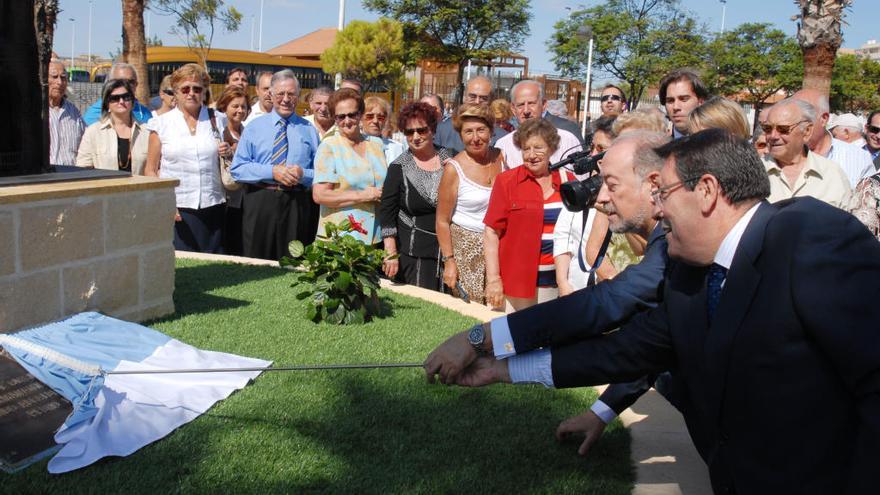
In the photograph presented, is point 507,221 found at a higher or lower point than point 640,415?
higher

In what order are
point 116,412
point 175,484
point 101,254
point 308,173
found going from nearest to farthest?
1. point 175,484
2. point 116,412
3. point 101,254
4. point 308,173

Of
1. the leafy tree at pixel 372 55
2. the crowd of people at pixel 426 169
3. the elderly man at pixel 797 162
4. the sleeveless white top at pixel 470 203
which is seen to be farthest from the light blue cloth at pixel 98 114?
the leafy tree at pixel 372 55

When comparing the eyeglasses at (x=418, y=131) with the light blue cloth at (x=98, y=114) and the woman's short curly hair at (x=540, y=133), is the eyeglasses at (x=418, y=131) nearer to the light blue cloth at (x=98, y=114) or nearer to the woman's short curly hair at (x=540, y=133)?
the woman's short curly hair at (x=540, y=133)

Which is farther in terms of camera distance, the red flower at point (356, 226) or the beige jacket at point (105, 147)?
the beige jacket at point (105, 147)

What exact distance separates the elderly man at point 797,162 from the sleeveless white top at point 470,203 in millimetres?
2068

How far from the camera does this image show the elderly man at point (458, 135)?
790 cm

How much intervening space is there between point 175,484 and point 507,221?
10.4 ft

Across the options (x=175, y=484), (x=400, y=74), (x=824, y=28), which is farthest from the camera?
(x=400, y=74)

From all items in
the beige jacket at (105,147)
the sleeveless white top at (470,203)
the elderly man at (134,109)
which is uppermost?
the elderly man at (134,109)

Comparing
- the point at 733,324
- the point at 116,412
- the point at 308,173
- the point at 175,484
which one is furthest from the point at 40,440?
the point at 308,173

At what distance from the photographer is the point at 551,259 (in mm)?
5715

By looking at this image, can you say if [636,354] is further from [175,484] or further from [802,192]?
[802,192]

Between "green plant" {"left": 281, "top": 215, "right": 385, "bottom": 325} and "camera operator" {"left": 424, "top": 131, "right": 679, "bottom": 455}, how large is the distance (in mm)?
2472

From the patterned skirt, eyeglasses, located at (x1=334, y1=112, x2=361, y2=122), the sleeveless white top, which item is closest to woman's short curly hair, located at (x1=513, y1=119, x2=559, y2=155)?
the sleeveless white top
